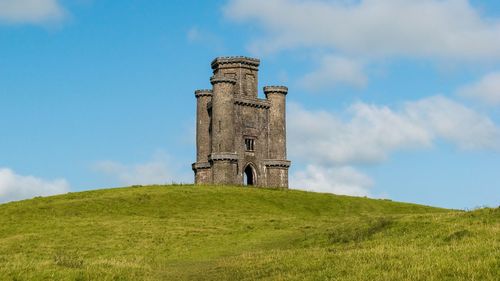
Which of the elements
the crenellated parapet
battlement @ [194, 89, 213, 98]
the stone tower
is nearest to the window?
the stone tower

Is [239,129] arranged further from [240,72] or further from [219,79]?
[240,72]

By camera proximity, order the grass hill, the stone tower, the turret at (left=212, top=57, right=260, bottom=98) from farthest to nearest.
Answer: the turret at (left=212, top=57, right=260, bottom=98)
the stone tower
the grass hill

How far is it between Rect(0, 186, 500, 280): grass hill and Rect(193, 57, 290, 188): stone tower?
1534 centimetres

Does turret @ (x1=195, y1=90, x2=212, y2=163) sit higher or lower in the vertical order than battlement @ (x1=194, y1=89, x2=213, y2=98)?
lower

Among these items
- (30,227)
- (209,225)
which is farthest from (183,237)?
(30,227)

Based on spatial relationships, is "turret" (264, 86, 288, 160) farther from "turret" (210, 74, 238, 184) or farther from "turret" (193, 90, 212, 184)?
"turret" (193, 90, 212, 184)

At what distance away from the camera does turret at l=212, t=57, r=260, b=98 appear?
88188mm

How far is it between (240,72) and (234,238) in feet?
163

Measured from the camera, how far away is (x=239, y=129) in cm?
8569

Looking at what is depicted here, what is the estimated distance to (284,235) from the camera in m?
42.0

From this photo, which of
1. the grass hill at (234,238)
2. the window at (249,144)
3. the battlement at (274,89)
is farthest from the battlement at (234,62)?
the grass hill at (234,238)

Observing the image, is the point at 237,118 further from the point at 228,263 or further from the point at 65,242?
the point at 228,263

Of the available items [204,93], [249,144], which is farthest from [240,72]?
[249,144]

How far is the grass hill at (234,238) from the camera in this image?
22453mm
